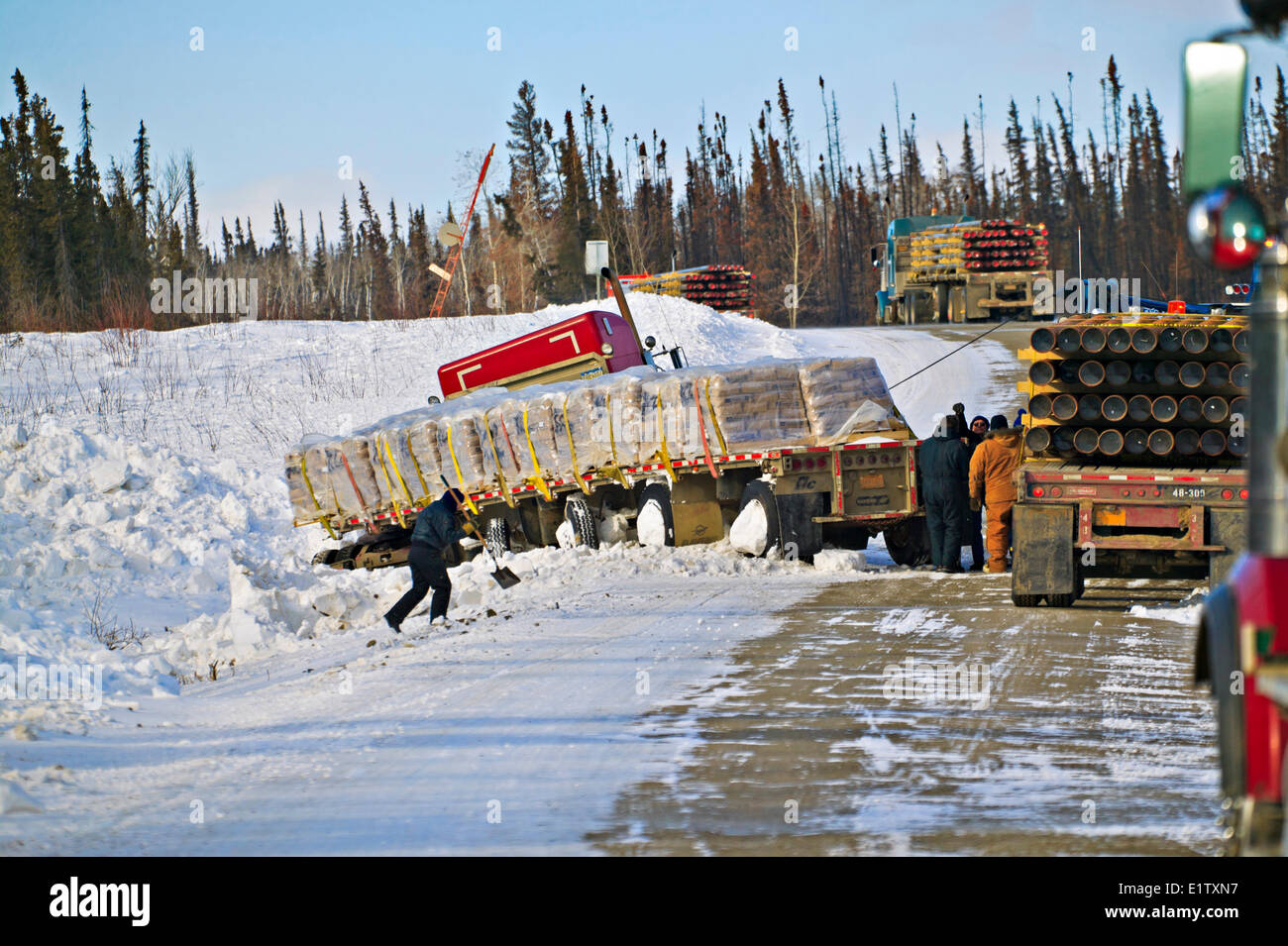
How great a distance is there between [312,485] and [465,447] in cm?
282

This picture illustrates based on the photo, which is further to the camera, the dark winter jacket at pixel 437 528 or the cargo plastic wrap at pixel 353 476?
the cargo plastic wrap at pixel 353 476

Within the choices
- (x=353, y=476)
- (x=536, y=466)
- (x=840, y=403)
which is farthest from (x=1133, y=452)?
(x=353, y=476)

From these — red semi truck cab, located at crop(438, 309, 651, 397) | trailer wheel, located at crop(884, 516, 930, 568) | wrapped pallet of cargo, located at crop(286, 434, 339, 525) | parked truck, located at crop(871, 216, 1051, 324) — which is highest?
parked truck, located at crop(871, 216, 1051, 324)

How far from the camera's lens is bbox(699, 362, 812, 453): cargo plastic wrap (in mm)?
14594

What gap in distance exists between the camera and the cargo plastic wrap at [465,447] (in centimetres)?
1683

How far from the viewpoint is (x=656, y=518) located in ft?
50.3

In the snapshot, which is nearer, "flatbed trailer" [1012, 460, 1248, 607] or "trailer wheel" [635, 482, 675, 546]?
"flatbed trailer" [1012, 460, 1248, 607]

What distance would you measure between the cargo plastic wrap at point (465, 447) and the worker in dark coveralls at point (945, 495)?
5.81 m

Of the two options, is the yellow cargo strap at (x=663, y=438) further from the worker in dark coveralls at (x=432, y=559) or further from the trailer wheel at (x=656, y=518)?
the worker in dark coveralls at (x=432, y=559)

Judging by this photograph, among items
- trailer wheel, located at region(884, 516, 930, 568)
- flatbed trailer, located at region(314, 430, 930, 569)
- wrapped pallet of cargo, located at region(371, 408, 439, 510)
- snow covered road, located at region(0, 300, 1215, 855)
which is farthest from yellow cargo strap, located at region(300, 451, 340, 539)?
trailer wheel, located at region(884, 516, 930, 568)

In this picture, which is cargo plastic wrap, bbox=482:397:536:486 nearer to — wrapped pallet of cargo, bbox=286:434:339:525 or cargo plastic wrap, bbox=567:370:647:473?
cargo plastic wrap, bbox=567:370:647:473

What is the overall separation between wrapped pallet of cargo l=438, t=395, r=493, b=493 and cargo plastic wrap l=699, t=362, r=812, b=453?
11.9 ft

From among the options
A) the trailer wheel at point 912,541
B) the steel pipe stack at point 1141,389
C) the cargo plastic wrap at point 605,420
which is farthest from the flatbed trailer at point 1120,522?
the cargo plastic wrap at point 605,420
